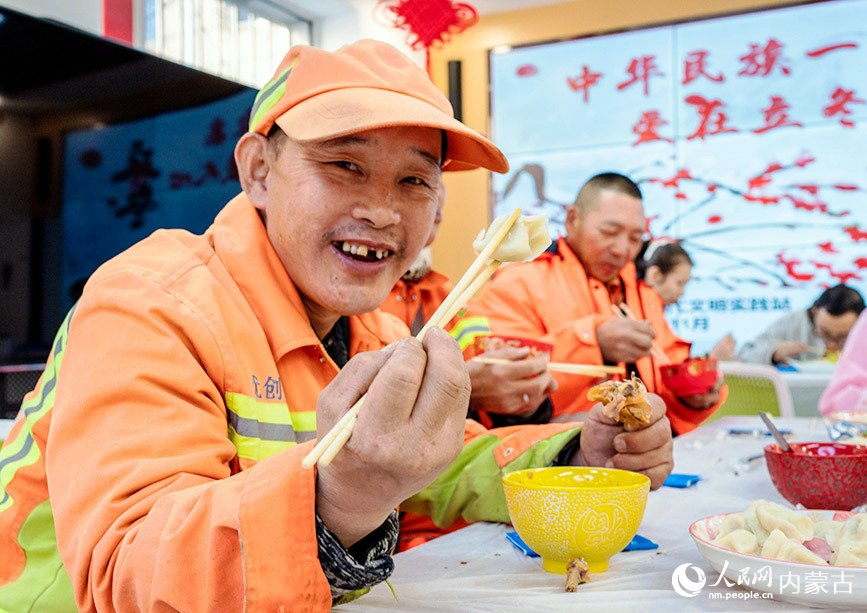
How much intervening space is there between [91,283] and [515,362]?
106 cm

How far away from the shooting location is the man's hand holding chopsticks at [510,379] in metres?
1.77

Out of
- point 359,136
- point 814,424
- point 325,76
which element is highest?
point 325,76

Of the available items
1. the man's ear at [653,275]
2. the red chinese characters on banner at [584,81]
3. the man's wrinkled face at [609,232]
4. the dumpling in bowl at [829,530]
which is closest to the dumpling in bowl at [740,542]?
the dumpling in bowl at [829,530]

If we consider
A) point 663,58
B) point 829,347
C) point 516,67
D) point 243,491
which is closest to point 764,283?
point 829,347

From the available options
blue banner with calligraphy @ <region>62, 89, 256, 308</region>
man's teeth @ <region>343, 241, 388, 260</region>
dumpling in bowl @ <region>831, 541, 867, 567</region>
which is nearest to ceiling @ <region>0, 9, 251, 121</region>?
blue banner with calligraphy @ <region>62, 89, 256, 308</region>

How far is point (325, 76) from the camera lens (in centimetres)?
108

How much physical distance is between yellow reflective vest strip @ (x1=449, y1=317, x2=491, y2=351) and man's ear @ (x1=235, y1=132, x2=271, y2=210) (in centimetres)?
100

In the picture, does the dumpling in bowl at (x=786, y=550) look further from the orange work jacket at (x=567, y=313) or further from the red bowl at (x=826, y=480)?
the orange work jacket at (x=567, y=313)

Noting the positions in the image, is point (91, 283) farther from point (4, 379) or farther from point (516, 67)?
point (516, 67)

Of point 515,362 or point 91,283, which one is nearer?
point 91,283

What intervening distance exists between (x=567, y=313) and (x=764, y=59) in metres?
3.57

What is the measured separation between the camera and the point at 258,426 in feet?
3.21

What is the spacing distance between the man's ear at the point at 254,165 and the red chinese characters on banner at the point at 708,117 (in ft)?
16.4

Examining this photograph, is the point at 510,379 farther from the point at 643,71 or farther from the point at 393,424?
the point at 643,71
